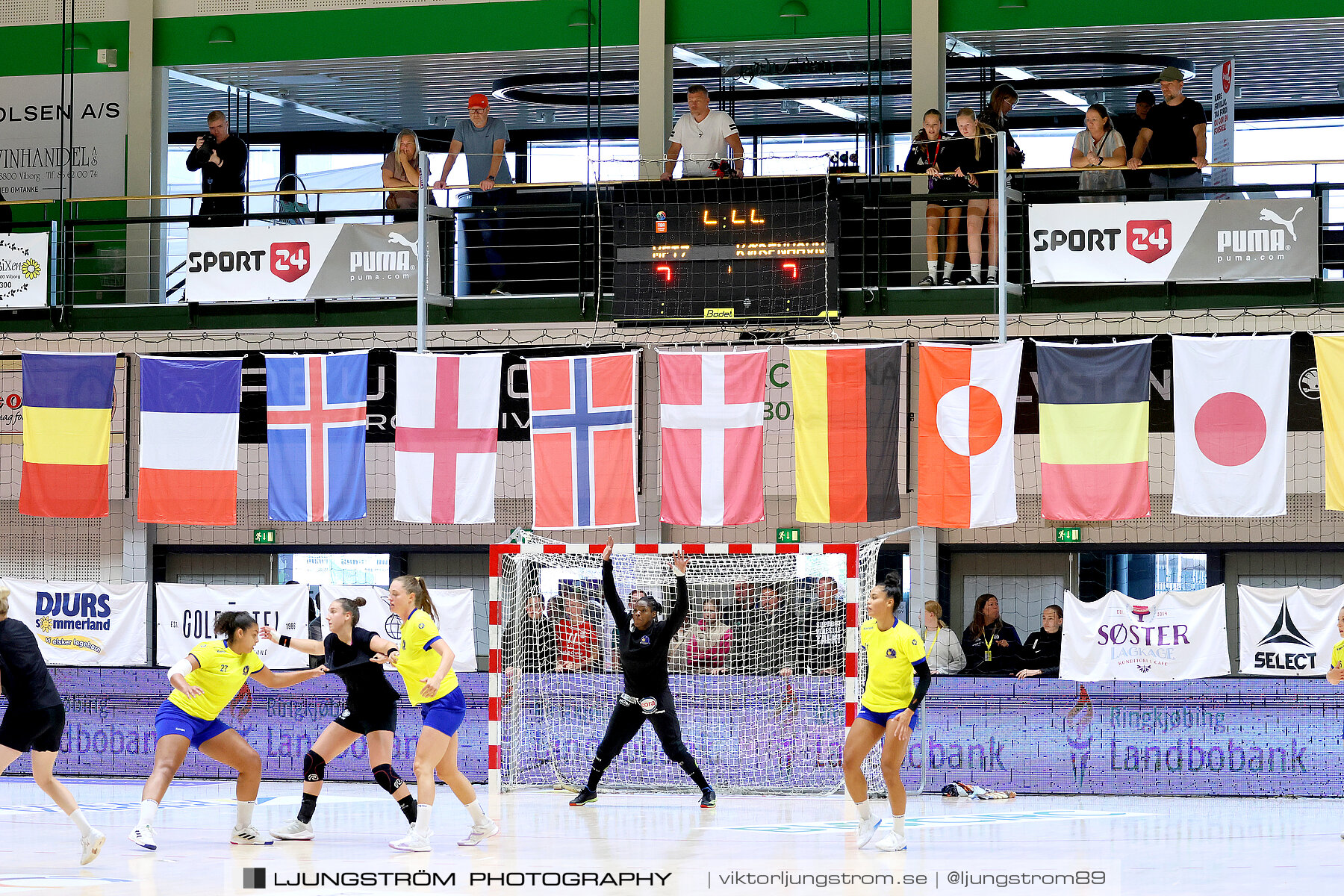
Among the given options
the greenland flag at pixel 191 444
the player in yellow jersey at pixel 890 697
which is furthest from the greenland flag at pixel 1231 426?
the greenland flag at pixel 191 444

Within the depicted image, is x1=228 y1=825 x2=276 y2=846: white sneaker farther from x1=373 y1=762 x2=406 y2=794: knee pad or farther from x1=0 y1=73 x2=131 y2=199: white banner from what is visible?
x1=0 y1=73 x2=131 y2=199: white banner

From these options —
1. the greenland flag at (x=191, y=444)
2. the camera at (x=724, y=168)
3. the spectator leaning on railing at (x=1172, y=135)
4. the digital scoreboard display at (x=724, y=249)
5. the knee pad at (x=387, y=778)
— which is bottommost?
the knee pad at (x=387, y=778)

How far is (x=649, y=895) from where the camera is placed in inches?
367

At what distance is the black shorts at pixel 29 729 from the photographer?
10375 mm

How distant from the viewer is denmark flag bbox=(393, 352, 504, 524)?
1722cm

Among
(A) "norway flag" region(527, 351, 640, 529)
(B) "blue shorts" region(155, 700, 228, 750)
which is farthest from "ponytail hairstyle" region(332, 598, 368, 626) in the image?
(A) "norway flag" region(527, 351, 640, 529)

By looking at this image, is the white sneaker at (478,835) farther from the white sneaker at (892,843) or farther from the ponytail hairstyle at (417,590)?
the white sneaker at (892,843)

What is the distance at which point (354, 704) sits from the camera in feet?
36.9

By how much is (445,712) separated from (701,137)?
9378mm

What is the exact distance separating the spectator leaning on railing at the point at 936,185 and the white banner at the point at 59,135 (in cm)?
1083

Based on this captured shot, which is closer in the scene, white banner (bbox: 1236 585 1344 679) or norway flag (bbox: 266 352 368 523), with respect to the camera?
white banner (bbox: 1236 585 1344 679)

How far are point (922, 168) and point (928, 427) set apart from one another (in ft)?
10.7

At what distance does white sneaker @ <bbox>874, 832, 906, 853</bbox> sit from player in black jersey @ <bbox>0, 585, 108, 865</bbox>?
17.0 feet

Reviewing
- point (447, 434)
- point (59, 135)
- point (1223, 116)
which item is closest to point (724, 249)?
point (447, 434)
